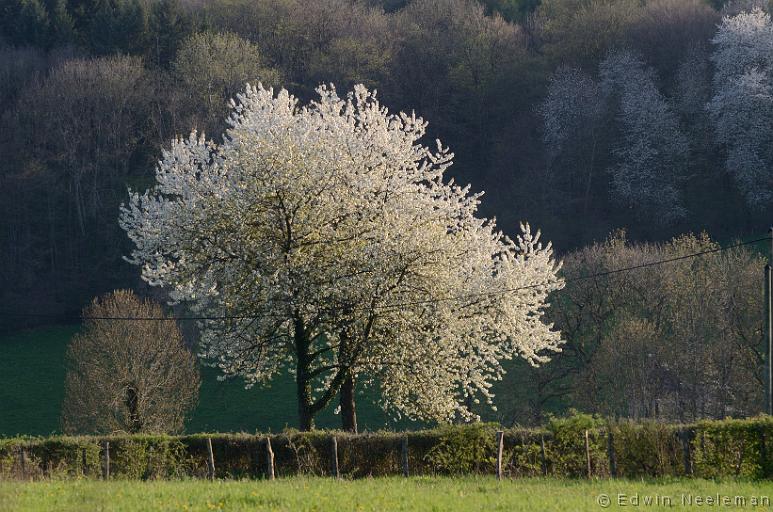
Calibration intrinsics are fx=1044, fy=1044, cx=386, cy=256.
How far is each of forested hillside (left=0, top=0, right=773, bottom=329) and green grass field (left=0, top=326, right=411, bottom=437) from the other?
19.4ft

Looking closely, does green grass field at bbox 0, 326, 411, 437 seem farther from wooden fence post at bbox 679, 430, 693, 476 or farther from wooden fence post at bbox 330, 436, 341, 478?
wooden fence post at bbox 679, 430, 693, 476

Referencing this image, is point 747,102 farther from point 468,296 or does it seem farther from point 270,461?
point 270,461

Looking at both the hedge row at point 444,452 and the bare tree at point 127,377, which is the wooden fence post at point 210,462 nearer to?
the hedge row at point 444,452

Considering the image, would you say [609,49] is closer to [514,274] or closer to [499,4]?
[499,4]

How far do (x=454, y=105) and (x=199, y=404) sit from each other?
35926 millimetres

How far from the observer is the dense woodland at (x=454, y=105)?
73125 millimetres

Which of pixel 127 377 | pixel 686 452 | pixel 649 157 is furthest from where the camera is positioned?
pixel 649 157

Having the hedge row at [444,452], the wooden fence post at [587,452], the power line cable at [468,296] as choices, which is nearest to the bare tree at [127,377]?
the power line cable at [468,296]

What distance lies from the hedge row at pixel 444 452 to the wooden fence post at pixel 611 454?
0.02 m

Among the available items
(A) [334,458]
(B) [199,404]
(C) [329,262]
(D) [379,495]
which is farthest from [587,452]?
(B) [199,404]

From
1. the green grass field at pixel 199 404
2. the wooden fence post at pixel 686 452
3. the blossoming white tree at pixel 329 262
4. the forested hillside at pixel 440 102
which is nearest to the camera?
the wooden fence post at pixel 686 452

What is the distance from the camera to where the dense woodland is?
73125mm

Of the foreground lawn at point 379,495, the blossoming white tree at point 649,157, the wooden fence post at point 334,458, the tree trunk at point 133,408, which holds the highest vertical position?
the blossoming white tree at point 649,157

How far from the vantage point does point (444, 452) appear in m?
25.9
